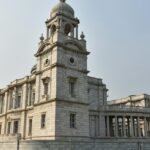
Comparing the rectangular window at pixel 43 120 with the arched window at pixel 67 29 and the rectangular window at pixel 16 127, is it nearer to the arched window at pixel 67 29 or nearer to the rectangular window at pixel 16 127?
the rectangular window at pixel 16 127

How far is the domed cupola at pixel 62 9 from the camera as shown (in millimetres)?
38000

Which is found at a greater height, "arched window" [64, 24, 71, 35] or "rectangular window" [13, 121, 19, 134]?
"arched window" [64, 24, 71, 35]

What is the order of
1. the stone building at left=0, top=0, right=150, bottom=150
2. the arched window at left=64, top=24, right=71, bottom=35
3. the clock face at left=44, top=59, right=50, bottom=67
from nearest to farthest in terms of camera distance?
the stone building at left=0, top=0, right=150, bottom=150
the clock face at left=44, top=59, right=50, bottom=67
the arched window at left=64, top=24, right=71, bottom=35

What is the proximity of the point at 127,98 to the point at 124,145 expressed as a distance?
39073 mm

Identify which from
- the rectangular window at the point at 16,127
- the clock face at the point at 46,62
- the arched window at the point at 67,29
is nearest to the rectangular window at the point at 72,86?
the clock face at the point at 46,62

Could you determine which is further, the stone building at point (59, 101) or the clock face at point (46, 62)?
the clock face at point (46, 62)

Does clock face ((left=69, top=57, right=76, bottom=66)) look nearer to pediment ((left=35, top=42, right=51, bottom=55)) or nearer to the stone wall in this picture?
pediment ((left=35, top=42, right=51, bottom=55))

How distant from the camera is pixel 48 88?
3466 cm

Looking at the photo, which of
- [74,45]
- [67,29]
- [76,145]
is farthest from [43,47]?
[76,145]

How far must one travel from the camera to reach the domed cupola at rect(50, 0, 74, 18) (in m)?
38.0

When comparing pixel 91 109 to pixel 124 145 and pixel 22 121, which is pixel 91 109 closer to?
pixel 22 121

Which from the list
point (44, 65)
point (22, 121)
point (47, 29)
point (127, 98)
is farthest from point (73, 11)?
point (127, 98)

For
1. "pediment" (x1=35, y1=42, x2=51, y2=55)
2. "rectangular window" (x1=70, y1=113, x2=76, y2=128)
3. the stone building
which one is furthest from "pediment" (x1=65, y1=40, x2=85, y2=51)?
"rectangular window" (x1=70, y1=113, x2=76, y2=128)

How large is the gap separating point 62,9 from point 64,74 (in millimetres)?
10334
